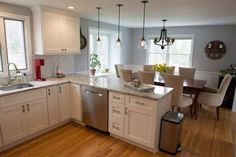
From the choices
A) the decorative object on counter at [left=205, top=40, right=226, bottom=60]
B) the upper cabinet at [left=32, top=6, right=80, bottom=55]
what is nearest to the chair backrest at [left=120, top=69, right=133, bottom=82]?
the upper cabinet at [left=32, top=6, right=80, bottom=55]

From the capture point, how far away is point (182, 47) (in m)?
5.80

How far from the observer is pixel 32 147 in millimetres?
2666

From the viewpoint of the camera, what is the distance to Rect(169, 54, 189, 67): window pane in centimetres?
579

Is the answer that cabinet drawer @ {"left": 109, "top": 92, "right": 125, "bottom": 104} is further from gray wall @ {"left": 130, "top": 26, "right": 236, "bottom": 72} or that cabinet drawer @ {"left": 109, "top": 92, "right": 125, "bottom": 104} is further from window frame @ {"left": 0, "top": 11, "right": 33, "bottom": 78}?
gray wall @ {"left": 130, "top": 26, "right": 236, "bottom": 72}

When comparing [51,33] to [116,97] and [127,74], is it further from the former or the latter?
[127,74]

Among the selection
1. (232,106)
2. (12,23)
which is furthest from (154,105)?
(232,106)

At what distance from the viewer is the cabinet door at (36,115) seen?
280cm

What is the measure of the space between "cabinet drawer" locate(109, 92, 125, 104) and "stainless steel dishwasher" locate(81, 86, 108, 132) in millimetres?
108

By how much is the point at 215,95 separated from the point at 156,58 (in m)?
2.92

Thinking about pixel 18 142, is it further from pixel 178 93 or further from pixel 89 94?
pixel 178 93

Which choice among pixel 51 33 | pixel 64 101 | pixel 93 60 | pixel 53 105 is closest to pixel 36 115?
pixel 53 105

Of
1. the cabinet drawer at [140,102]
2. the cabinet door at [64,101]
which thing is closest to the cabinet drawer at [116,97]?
the cabinet drawer at [140,102]

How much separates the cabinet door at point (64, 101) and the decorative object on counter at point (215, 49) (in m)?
4.54

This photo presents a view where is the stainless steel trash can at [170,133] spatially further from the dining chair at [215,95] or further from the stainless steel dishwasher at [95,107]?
the dining chair at [215,95]
